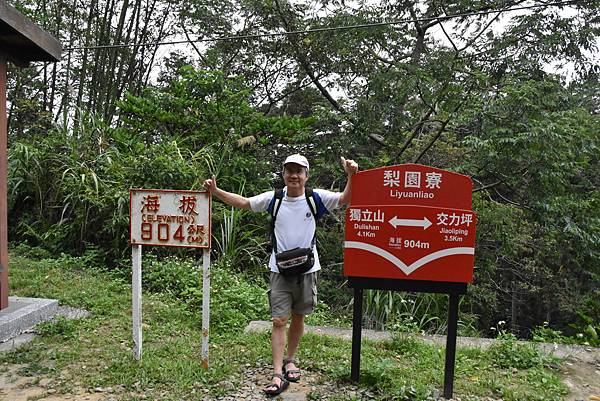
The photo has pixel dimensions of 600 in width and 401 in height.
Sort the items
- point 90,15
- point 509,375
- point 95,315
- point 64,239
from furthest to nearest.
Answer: point 90,15, point 64,239, point 95,315, point 509,375

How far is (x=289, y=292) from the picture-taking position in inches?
116

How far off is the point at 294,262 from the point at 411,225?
2.45 feet

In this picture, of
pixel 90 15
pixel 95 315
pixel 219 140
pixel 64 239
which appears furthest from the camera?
pixel 90 15

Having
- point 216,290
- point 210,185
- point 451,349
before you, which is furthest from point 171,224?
point 451,349

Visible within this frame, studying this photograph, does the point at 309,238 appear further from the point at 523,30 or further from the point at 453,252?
the point at 523,30

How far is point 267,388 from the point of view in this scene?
287 cm

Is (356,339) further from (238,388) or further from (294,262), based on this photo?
(238,388)

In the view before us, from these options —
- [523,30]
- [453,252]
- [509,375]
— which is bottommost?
[509,375]

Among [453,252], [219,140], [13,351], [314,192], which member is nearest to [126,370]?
[13,351]

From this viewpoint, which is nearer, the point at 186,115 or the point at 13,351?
the point at 13,351

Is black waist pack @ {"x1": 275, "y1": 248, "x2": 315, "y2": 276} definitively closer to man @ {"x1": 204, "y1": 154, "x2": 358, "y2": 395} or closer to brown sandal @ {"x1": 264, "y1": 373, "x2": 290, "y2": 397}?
man @ {"x1": 204, "y1": 154, "x2": 358, "y2": 395}

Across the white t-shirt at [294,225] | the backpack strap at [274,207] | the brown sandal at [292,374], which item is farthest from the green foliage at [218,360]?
the backpack strap at [274,207]

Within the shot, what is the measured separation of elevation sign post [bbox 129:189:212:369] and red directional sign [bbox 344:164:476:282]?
95cm

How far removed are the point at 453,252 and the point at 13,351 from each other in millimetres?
3062
